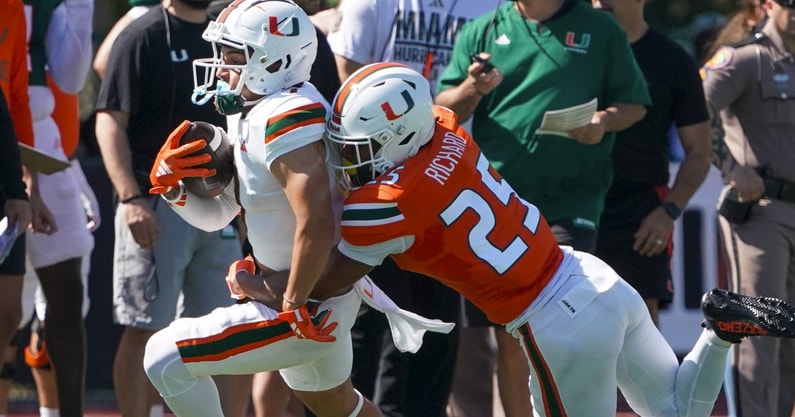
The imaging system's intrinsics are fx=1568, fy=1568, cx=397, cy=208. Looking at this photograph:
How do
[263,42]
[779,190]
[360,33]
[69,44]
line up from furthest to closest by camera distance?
[779,190], [69,44], [360,33], [263,42]

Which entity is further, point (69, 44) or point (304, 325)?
point (69, 44)

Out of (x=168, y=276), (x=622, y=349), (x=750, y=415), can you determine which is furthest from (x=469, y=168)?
(x=750, y=415)

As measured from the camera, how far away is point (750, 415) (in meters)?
6.41

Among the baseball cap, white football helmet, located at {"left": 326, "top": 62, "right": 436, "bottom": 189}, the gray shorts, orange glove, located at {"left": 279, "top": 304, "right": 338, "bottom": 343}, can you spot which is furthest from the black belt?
orange glove, located at {"left": 279, "top": 304, "right": 338, "bottom": 343}

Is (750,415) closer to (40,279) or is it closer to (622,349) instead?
(622,349)

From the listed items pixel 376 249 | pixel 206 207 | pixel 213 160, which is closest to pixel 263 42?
pixel 213 160

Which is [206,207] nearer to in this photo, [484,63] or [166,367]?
[166,367]

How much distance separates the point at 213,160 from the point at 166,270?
4.34 feet

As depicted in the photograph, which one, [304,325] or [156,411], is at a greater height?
[304,325]

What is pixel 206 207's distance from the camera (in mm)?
5156

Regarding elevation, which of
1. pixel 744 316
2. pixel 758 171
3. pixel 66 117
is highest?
pixel 744 316

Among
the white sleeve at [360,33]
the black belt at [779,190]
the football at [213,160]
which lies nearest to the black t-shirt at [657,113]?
the black belt at [779,190]

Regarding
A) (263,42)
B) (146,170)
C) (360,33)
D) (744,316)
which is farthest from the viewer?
(146,170)

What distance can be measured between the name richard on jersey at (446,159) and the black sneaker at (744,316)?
971mm
